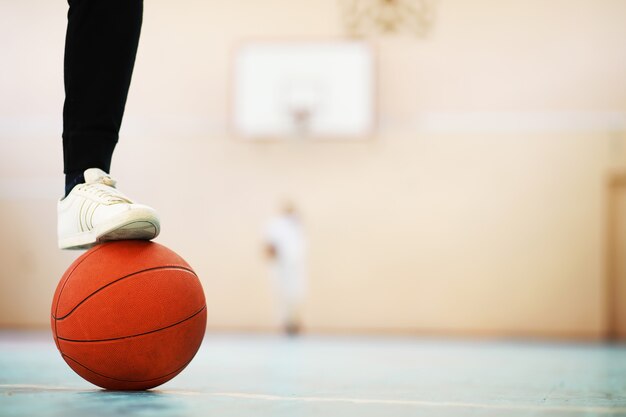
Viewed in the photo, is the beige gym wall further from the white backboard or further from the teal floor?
the teal floor

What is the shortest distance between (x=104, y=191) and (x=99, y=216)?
6 cm

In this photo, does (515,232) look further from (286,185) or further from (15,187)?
(15,187)

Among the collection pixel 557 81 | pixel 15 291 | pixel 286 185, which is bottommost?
pixel 15 291

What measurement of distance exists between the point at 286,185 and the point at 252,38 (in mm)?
1782

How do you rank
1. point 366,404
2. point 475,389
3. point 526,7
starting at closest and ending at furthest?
1. point 366,404
2. point 475,389
3. point 526,7

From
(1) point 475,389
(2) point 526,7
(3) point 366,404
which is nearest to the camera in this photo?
(3) point 366,404

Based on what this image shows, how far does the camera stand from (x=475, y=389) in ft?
7.95

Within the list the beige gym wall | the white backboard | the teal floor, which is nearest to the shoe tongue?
the teal floor

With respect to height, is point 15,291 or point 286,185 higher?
point 286,185

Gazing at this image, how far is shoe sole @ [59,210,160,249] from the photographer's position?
5.99 ft

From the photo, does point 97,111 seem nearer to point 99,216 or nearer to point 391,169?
point 99,216

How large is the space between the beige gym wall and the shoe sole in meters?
7.65

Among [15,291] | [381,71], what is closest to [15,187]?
[15,291]

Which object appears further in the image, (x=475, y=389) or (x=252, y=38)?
(x=252, y=38)
